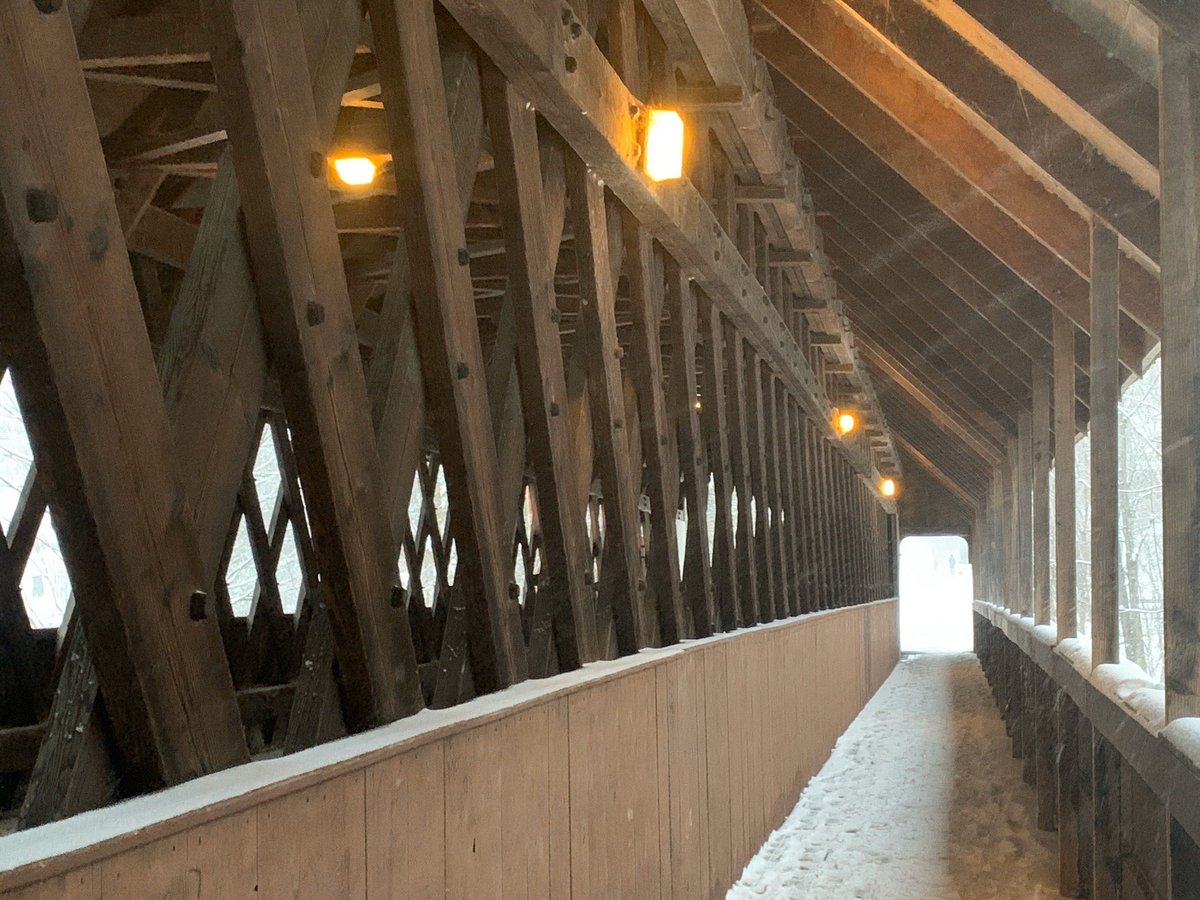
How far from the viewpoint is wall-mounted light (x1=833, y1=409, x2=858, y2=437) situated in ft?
50.6

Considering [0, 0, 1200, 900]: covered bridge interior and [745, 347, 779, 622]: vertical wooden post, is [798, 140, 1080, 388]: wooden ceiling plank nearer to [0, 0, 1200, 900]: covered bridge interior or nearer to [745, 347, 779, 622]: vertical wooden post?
[0, 0, 1200, 900]: covered bridge interior

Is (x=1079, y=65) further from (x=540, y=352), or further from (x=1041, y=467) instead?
(x=1041, y=467)

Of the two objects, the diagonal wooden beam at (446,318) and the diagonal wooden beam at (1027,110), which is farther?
the diagonal wooden beam at (1027,110)

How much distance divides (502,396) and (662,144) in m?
1.39

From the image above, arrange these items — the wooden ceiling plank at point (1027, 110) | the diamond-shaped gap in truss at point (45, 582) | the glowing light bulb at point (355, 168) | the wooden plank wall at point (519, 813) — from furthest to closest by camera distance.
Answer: the diamond-shaped gap in truss at point (45, 582) → the glowing light bulb at point (355, 168) → the wooden ceiling plank at point (1027, 110) → the wooden plank wall at point (519, 813)

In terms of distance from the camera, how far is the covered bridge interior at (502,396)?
2006 millimetres

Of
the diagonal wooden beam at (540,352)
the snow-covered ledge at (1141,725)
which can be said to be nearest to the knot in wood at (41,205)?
the diagonal wooden beam at (540,352)

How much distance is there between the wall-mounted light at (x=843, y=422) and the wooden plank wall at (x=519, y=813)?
27.1 feet

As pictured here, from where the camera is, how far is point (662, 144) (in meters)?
4.93

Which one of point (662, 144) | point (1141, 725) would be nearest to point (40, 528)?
point (662, 144)

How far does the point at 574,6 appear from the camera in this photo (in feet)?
14.8

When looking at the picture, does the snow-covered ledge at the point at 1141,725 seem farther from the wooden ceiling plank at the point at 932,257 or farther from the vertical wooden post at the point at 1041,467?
the vertical wooden post at the point at 1041,467

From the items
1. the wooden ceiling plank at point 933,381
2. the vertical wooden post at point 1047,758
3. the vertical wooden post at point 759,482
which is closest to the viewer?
the vertical wooden post at point 1047,758

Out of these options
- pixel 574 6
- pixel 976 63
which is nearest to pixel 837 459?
pixel 976 63
